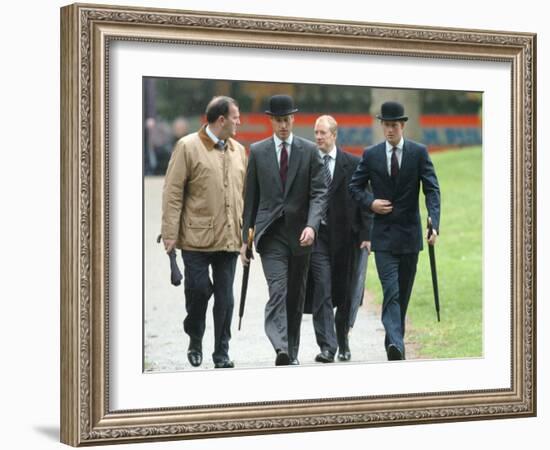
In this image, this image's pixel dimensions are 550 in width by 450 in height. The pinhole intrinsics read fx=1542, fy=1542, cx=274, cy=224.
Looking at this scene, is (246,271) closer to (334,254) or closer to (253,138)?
(334,254)

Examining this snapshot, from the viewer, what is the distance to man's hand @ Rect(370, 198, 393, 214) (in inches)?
483

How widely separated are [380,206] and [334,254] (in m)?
0.55

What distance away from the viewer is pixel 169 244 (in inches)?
447

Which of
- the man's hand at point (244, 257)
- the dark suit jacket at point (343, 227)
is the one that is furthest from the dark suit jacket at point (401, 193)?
the man's hand at point (244, 257)

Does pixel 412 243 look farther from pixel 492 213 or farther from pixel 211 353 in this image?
pixel 211 353

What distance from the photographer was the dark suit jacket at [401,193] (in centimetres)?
1227

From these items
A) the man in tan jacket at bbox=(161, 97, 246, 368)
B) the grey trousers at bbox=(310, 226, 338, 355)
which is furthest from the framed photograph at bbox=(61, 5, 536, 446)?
the grey trousers at bbox=(310, 226, 338, 355)

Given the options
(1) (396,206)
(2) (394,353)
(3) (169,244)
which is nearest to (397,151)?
(1) (396,206)

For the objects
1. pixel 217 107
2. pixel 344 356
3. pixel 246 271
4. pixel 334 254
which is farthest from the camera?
pixel 334 254

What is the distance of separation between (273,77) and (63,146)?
1734mm

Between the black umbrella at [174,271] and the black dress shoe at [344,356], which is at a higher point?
the black umbrella at [174,271]

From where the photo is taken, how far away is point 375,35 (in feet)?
Answer: 39.2

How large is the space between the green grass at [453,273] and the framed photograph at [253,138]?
27mm

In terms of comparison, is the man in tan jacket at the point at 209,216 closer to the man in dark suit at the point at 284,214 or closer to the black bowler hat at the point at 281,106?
the man in dark suit at the point at 284,214
